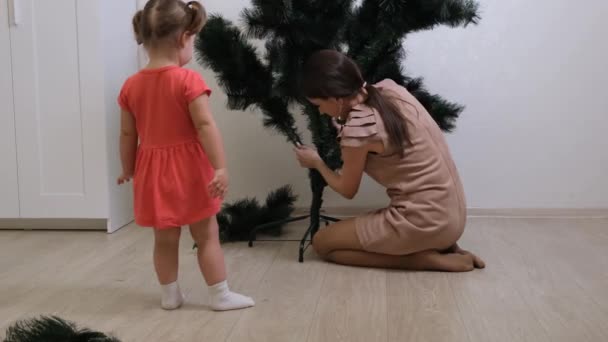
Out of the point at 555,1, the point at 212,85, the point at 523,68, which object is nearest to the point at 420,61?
the point at 523,68

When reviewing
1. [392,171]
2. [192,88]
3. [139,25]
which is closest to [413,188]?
[392,171]

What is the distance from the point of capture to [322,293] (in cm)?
171

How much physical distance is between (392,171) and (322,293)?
450 millimetres

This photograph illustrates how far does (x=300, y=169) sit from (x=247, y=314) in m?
1.22

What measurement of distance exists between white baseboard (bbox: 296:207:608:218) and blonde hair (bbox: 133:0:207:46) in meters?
1.32

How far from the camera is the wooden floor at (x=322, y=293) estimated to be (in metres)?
1.44

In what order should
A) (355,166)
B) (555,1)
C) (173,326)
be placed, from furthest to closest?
(555,1) < (355,166) < (173,326)

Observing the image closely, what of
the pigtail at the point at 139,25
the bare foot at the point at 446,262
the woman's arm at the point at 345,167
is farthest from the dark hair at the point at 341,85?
the pigtail at the point at 139,25

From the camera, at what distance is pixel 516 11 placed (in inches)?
102

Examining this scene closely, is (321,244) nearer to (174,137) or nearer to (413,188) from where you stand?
(413,188)

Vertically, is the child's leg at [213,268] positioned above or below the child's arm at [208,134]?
below

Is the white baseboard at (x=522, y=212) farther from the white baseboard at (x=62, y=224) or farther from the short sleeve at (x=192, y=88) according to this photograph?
the short sleeve at (x=192, y=88)

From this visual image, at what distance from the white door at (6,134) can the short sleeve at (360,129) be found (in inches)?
50.5

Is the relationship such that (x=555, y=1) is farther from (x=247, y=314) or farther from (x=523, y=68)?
(x=247, y=314)
